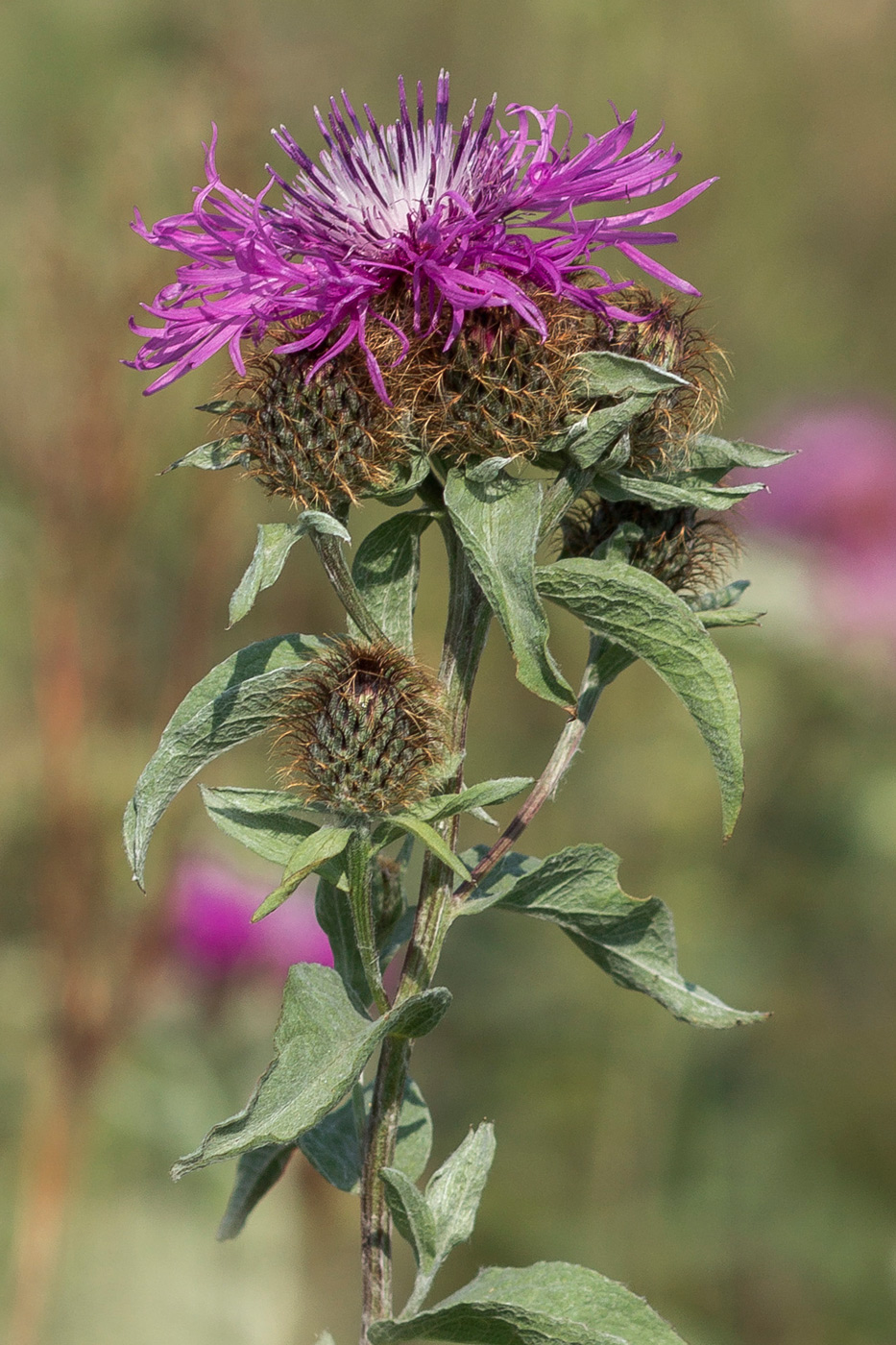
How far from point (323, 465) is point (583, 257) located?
520 millimetres

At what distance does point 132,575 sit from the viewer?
18.2ft

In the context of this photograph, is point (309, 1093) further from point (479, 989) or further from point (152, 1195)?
point (479, 989)

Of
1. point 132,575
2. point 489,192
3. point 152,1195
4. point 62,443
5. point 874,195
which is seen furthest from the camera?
point 874,195

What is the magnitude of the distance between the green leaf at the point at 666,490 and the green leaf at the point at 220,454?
1.64 ft

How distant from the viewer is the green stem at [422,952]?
1.81 m

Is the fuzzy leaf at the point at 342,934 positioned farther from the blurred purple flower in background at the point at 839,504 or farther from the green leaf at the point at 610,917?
the blurred purple flower in background at the point at 839,504

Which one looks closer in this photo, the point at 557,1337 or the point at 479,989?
the point at 557,1337

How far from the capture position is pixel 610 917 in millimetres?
1866

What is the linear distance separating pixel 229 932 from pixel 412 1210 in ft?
10.3

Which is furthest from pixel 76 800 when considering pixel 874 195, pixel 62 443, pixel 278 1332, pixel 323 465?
pixel 874 195

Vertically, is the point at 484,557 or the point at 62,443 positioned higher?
the point at 62,443

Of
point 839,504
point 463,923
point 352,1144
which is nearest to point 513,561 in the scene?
point 352,1144

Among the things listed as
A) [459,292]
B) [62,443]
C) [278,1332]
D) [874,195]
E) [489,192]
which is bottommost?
[278,1332]

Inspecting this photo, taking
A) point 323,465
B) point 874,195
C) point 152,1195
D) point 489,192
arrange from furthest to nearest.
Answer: point 874,195
point 152,1195
point 489,192
point 323,465
